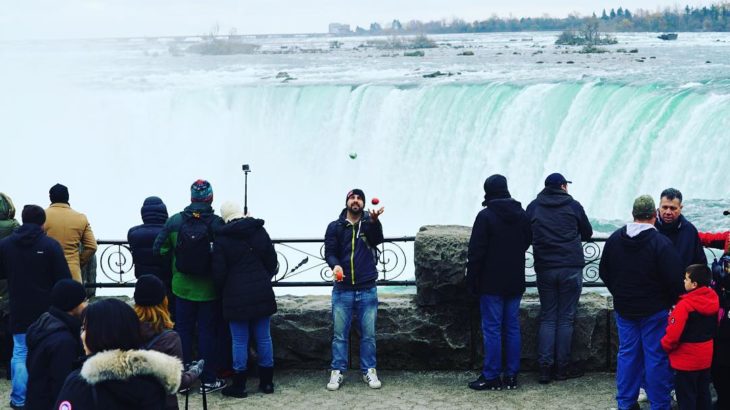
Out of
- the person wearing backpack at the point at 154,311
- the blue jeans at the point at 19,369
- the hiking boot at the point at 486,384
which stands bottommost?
the hiking boot at the point at 486,384

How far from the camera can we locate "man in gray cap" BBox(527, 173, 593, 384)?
25.0 feet

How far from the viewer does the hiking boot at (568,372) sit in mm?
7781

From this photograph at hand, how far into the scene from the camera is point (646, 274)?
6.73 meters

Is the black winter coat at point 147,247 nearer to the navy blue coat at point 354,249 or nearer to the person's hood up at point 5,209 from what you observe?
the person's hood up at point 5,209

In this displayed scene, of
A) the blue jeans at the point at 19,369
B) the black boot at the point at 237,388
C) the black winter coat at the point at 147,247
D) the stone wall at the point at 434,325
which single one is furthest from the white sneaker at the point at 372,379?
the blue jeans at the point at 19,369

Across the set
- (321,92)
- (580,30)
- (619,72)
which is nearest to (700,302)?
(321,92)

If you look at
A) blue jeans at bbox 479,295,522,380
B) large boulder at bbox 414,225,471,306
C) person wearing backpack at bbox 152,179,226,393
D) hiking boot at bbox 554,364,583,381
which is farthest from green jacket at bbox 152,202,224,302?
hiking boot at bbox 554,364,583,381

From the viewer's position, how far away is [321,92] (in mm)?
26719

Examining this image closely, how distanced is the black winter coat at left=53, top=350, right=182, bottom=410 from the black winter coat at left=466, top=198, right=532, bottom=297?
356 centimetres

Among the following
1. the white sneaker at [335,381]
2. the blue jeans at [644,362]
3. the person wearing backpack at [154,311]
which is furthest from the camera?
the white sneaker at [335,381]

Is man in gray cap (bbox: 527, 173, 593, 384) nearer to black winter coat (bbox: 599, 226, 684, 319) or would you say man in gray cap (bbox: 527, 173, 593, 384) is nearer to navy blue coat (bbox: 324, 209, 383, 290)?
black winter coat (bbox: 599, 226, 684, 319)

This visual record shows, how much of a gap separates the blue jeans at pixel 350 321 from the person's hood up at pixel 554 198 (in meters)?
1.41

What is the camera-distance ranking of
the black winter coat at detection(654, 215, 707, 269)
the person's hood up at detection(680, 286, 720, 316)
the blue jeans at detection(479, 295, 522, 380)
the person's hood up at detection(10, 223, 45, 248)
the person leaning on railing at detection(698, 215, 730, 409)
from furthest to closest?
the blue jeans at detection(479, 295, 522, 380) → the person's hood up at detection(10, 223, 45, 248) → the black winter coat at detection(654, 215, 707, 269) → the person leaning on railing at detection(698, 215, 730, 409) → the person's hood up at detection(680, 286, 720, 316)

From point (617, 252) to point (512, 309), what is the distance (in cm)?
104
